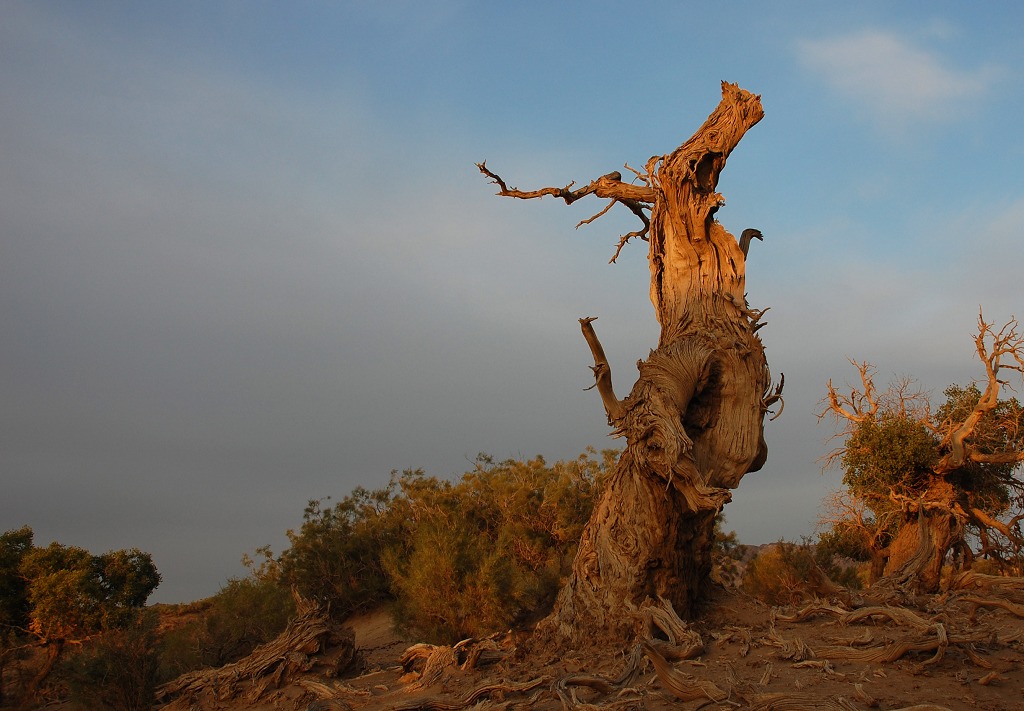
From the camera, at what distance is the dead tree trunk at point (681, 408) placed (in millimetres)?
9219

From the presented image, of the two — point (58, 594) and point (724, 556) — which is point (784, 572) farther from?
point (58, 594)

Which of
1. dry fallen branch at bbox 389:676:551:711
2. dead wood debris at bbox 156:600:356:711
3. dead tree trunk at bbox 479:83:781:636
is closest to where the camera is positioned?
dry fallen branch at bbox 389:676:551:711

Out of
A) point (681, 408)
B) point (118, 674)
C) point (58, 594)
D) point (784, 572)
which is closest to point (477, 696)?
point (681, 408)

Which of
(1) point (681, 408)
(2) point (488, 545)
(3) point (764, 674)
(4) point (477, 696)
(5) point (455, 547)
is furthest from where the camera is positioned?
(2) point (488, 545)

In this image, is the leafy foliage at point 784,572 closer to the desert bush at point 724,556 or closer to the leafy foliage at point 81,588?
the desert bush at point 724,556

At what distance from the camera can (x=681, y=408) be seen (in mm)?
9438

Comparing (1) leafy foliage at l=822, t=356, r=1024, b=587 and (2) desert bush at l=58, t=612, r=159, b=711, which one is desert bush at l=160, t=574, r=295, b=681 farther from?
(1) leafy foliage at l=822, t=356, r=1024, b=587

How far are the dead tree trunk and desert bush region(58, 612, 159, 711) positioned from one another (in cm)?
543

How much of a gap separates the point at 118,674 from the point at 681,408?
796 centimetres

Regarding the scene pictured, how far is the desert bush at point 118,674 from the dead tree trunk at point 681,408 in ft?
17.8

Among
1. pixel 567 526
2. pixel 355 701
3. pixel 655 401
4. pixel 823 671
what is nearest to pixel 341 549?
pixel 567 526

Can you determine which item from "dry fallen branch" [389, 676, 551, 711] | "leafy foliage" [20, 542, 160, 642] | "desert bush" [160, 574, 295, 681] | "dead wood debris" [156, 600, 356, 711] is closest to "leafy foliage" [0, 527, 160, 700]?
"leafy foliage" [20, 542, 160, 642]

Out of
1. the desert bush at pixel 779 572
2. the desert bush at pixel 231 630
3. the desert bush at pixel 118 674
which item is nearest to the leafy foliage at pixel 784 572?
the desert bush at pixel 779 572

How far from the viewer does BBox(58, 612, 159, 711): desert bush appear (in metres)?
10.2
